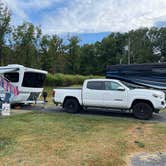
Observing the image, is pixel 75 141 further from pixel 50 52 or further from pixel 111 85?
pixel 50 52

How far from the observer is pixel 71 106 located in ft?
45.1

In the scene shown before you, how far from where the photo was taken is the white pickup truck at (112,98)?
12000mm

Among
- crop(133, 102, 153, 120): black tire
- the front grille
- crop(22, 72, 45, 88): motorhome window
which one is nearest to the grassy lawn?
crop(133, 102, 153, 120): black tire

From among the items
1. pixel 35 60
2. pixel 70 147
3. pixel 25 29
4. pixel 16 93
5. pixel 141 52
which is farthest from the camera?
pixel 141 52

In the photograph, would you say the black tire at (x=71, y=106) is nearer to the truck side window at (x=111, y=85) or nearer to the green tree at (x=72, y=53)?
the truck side window at (x=111, y=85)

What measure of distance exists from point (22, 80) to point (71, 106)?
324 cm

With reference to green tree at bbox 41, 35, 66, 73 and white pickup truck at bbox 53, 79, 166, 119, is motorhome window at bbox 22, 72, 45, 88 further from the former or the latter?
green tree at bbox 41, 35, 66, 73

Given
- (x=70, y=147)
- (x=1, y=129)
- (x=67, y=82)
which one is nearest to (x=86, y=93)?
(x=1, y=129)

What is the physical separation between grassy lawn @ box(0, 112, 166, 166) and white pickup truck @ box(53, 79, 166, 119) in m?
1.20

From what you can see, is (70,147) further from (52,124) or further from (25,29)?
(25,29)

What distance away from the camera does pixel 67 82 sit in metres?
29.3

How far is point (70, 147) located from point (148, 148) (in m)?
2.10

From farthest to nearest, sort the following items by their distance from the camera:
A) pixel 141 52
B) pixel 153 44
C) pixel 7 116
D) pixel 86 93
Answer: pixel 153 44
pixel 141 52
pixel 86 93
pixel 7 116

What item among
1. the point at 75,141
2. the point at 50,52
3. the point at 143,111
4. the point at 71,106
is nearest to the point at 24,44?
the point at 50,52
